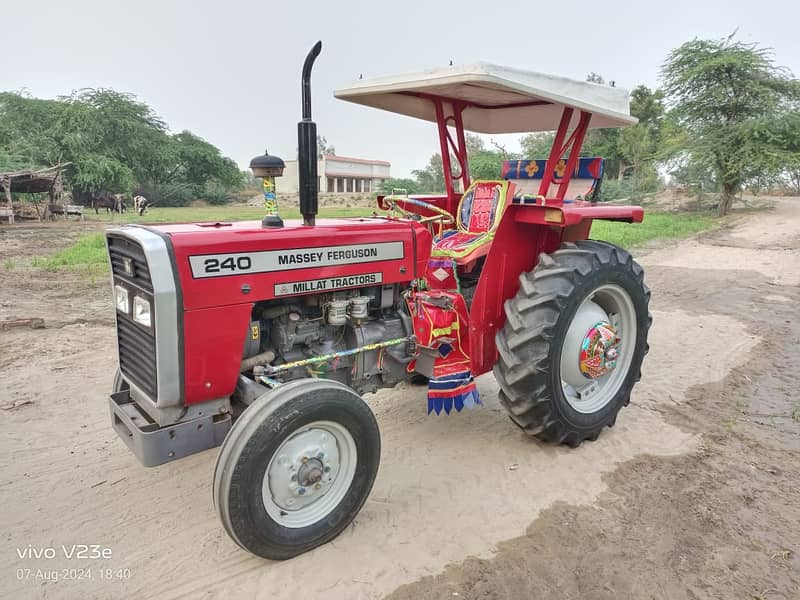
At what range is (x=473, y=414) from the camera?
4027 millimetres

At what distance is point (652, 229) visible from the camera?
1503cm

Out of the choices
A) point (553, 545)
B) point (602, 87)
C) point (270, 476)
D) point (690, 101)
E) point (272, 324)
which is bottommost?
point (553, 545)

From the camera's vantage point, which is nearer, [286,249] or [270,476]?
[270,476]

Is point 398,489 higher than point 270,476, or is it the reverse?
point 270,476

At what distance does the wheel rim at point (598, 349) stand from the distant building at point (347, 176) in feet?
119

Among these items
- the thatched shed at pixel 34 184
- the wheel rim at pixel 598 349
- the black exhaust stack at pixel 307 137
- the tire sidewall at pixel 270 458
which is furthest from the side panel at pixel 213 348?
the thatched shed at pixel 34 184

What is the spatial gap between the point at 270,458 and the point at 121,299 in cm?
116

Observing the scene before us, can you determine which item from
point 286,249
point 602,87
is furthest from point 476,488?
point 602,87

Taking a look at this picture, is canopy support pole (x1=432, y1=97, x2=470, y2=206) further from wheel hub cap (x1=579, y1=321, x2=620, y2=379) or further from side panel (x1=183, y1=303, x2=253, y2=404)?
side panel (x1=183, y1=303, x2=253, y2=404)

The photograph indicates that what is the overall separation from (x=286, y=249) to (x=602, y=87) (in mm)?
2342

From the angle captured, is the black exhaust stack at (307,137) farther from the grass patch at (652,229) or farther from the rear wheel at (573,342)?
the grass patch at (652,229)

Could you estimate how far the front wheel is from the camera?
2199 mm

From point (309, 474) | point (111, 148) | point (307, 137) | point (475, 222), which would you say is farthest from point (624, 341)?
point (111, 148)

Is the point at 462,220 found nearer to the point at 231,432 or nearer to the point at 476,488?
the point at 476,488
